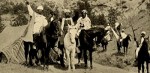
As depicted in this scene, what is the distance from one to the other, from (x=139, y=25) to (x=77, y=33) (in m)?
15.0

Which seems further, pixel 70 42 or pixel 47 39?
pixel 70 42

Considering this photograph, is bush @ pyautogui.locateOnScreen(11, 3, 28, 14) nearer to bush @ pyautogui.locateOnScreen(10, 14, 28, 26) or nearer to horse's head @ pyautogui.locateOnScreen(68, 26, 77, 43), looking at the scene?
bush @ pyautogui.locateOnScreen(10, 14, 28, 26)

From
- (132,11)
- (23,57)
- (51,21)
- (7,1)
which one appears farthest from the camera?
(7,1)

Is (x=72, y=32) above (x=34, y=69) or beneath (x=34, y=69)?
above

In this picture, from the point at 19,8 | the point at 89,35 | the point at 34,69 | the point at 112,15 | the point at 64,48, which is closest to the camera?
the point at 34,69

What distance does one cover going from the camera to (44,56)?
22.1m

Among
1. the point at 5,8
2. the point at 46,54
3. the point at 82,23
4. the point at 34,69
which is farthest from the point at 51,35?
the point at 5,8

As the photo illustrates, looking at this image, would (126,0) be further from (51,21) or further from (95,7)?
(51,21)

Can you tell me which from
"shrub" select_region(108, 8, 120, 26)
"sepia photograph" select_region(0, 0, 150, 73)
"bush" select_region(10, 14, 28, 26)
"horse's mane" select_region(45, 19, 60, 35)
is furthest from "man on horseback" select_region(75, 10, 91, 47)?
"shrub" select_region(108, 8, 120, 26)

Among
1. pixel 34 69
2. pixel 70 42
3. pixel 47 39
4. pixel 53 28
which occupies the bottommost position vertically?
pixel 34 69

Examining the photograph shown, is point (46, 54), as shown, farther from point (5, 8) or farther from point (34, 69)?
point (5, 8)

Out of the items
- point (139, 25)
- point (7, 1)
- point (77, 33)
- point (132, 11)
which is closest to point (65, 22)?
point (77, 33)

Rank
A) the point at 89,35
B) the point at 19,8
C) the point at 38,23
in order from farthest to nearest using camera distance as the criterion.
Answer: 1. the point at 19,8
2. the point at 89,35
3. the point at 38,23

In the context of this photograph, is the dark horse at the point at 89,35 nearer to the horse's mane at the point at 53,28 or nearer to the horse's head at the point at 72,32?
the horse's head at the point at 72,32
